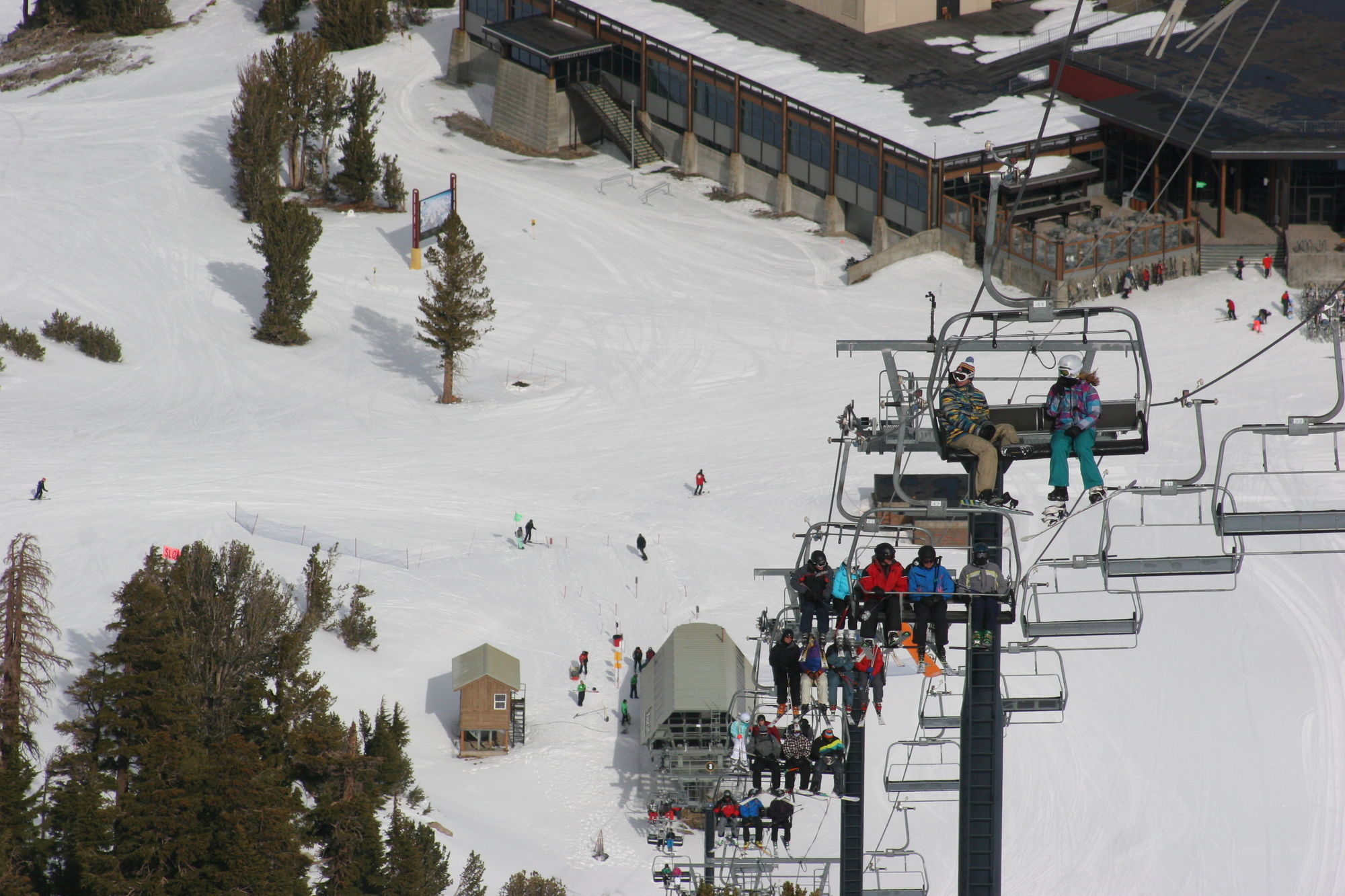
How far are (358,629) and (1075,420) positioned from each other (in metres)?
27.7

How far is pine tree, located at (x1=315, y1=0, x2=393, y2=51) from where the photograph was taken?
85.7 metres

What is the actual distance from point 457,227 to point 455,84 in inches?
1022

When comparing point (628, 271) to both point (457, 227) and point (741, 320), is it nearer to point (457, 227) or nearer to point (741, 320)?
point (741, 320)

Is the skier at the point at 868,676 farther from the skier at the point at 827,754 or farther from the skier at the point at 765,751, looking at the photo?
the skier at the point at 765,751

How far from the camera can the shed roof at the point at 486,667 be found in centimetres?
4397

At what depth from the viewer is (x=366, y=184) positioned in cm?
7356

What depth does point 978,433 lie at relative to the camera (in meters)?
20.4

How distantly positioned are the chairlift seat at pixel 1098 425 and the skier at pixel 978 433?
674mm

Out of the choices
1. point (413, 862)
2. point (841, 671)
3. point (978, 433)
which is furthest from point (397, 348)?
point (978, 433)

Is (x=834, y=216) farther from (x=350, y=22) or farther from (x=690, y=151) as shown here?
(x=350, y=22)

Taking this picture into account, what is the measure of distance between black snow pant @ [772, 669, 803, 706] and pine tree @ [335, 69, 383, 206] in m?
51.5

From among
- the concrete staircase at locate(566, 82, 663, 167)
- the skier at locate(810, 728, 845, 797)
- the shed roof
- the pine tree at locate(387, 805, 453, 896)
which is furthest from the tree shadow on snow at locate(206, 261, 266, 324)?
the skier at locate(810, 728, 845, 797)

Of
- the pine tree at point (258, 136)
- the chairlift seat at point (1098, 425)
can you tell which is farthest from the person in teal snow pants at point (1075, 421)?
the pine tree at point (258, 136)

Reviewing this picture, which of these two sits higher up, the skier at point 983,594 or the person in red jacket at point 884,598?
the skier at point 983,594
